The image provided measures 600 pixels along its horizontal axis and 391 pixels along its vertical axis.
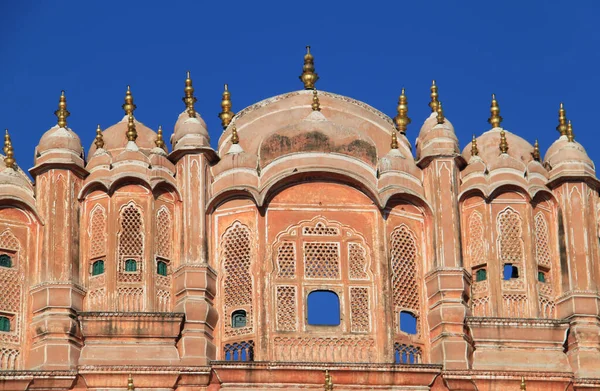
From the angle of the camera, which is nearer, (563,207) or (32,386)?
(32,386)

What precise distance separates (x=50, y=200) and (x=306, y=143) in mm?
4237

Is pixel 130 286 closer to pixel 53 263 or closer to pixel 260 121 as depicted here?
pixel 53 263

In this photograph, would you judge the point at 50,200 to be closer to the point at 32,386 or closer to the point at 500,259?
the point at 32,386

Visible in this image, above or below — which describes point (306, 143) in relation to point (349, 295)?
above

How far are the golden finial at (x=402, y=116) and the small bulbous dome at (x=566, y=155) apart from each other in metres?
2.46

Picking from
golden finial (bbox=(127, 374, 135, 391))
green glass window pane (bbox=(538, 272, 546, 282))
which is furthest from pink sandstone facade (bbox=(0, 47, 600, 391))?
golden finial (bbox=(127, 374, 135, 391))

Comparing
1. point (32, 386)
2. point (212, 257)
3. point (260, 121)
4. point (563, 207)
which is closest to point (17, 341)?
point (32, 386)

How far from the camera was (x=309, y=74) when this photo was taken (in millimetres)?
38125

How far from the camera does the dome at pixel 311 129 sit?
1423 inches

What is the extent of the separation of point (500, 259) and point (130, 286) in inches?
235

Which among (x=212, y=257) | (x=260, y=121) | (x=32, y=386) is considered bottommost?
(x=32, y=386)

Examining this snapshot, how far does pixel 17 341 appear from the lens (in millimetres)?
34656

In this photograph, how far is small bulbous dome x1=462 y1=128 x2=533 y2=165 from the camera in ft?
121

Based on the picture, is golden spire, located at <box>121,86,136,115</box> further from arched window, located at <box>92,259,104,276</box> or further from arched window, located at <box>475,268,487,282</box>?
arched window, located at <box>475,268,487,282</box>
